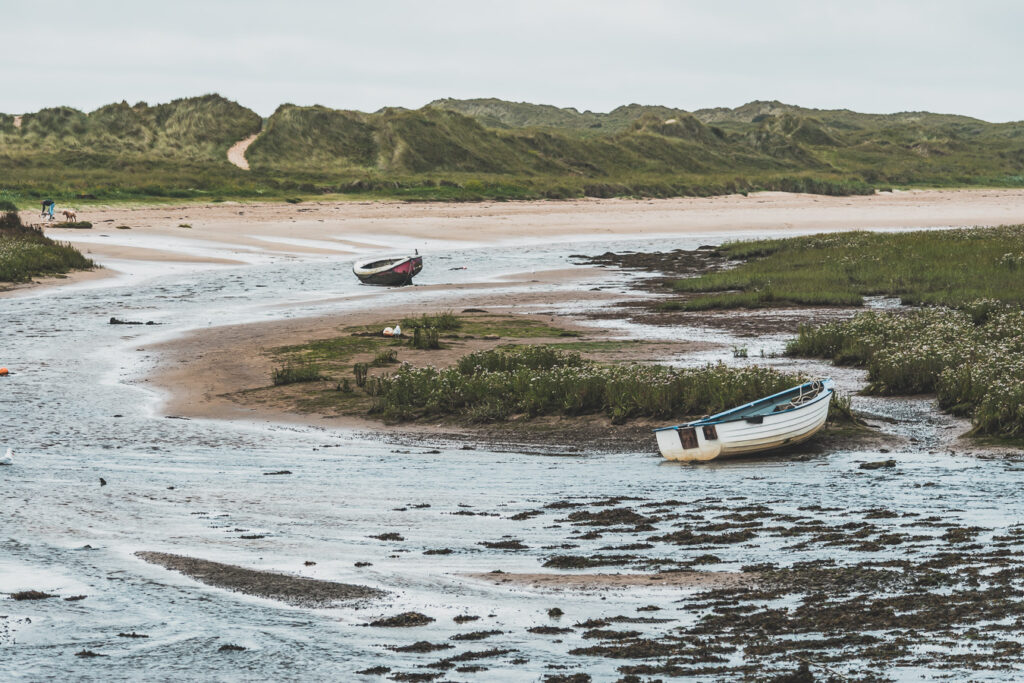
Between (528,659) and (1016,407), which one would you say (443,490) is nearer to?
(528,659)

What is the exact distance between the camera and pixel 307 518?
47.7ft

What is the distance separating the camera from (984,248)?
46.8m

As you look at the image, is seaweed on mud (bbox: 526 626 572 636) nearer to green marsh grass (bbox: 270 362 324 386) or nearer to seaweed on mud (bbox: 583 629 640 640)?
seaweed on mud (bbox: 583 629 640 640)

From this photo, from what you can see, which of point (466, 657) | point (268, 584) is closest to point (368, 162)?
point (268, 584)

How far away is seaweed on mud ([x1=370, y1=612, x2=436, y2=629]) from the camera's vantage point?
10.5 m

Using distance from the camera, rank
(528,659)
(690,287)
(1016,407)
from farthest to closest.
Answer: (690,287), (1016,407), (528,659)

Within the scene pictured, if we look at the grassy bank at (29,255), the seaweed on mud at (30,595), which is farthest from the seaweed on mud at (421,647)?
the grassy bank at (29,255)

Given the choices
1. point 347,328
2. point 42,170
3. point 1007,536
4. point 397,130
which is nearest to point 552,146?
point 397,130

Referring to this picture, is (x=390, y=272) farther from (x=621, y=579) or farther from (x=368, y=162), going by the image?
(x=368, y=162)

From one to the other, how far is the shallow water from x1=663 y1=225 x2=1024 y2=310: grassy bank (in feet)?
37.7

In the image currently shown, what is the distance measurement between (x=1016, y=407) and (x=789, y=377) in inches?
158

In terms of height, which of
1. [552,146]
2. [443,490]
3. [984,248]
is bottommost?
[443,490]

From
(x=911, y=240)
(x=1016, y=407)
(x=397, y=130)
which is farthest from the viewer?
(x=397, y=130)

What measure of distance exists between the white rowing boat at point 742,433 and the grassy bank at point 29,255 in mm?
34185
